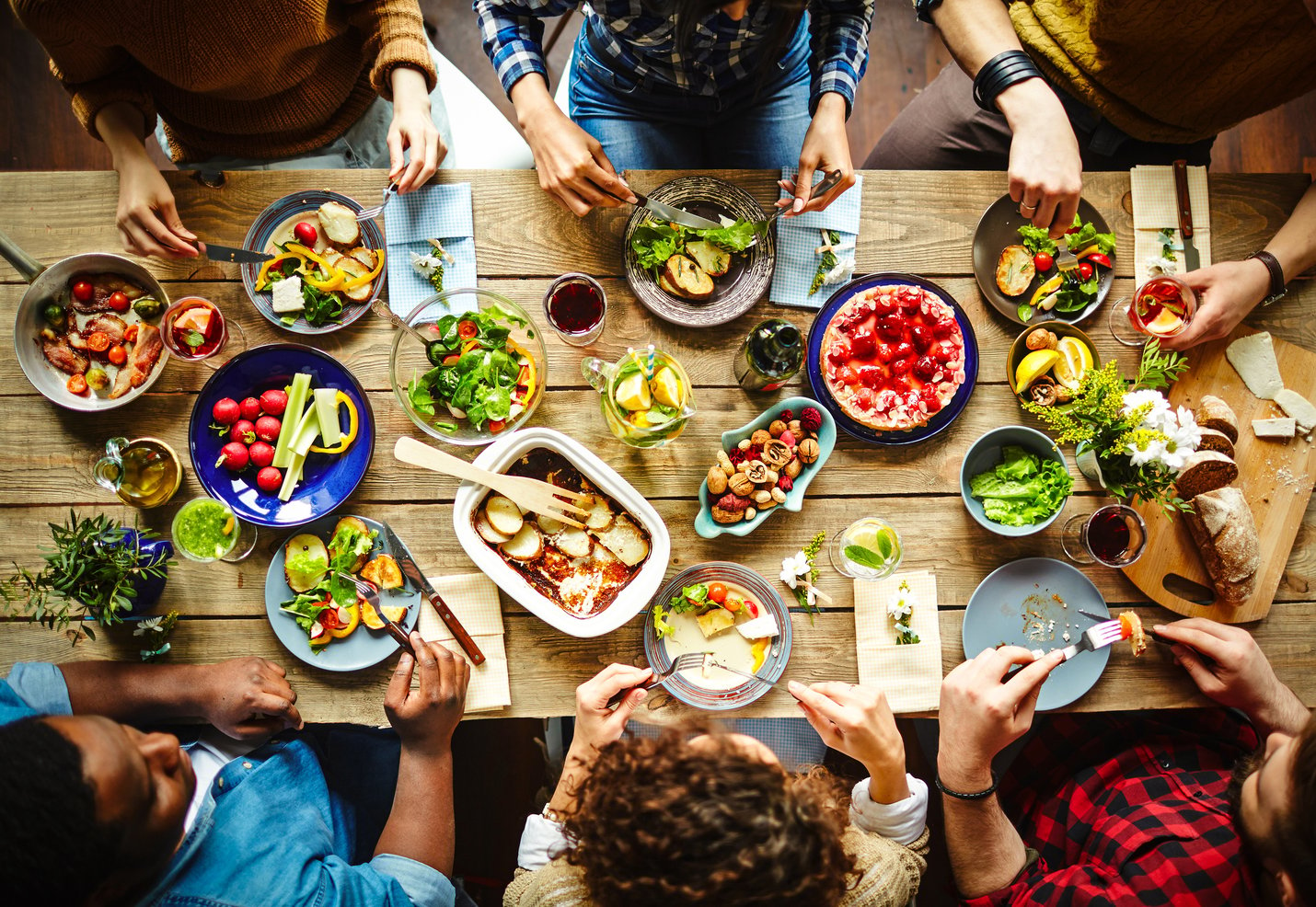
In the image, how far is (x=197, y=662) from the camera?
180 centimetres

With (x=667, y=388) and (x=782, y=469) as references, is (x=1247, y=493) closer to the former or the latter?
(x=782, y=469)

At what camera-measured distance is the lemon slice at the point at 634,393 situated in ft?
5.62

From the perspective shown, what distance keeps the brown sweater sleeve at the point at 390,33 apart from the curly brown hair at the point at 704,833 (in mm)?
1841

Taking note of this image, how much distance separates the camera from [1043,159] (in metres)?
1.82

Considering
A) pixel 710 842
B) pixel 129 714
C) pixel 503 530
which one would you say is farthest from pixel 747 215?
pixel 129 714

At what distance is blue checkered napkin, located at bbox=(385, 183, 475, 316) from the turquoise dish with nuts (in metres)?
0.85

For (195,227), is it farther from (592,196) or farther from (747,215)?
(747,215)

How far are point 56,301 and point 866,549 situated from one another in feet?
7.07

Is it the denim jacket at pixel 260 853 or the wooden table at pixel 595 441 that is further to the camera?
the wooden table at pixel 595 441

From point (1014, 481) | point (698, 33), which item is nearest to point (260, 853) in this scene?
point (1014, 481)

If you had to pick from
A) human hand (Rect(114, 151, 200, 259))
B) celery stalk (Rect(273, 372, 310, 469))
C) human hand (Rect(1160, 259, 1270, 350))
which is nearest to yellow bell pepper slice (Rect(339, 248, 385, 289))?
celery stalk (Rect(273, 372, 310, 469))

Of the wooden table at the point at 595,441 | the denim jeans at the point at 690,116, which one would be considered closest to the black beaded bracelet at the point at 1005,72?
the wooden table at the point at 595,441

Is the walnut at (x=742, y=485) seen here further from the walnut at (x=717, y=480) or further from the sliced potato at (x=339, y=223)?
the sliced potato at (x=339, y=223)

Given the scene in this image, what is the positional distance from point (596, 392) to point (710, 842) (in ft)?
3.53
